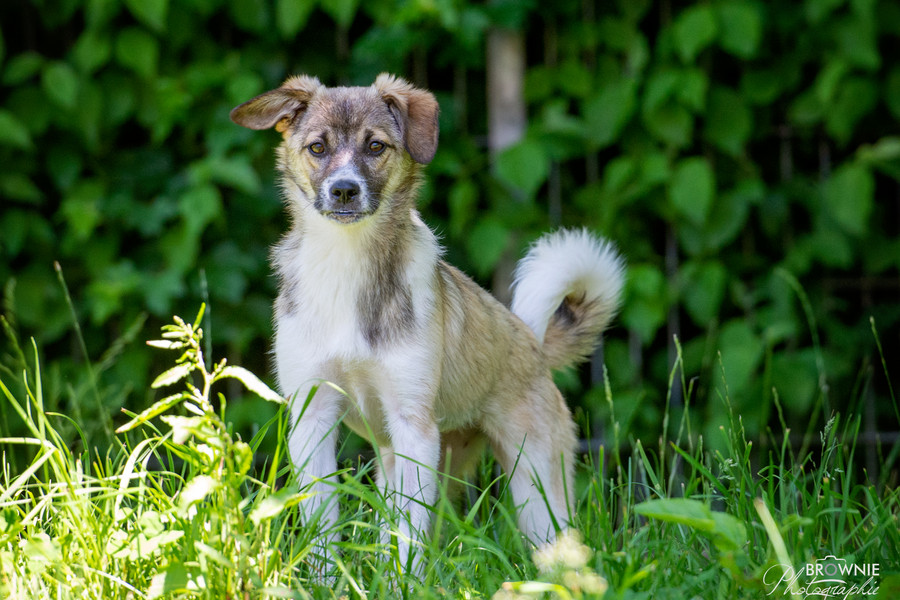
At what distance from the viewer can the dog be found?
8.68 feet

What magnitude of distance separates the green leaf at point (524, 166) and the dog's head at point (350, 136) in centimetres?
114

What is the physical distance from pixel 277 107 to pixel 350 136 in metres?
0.26

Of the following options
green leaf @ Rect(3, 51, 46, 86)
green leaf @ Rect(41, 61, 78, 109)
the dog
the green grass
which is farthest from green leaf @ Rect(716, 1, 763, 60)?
green leaf @ Rect(3, 51, 46, 86)

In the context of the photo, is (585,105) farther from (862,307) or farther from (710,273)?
(862,307)

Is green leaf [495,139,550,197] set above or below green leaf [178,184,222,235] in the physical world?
above

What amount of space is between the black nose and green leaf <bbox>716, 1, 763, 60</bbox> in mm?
2035

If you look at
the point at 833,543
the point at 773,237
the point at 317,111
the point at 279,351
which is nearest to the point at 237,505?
the point at 279,351

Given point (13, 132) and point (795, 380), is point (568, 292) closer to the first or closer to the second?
point (795, 380)

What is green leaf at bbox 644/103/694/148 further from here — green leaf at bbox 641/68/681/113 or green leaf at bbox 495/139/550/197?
green leaf at bbox 495/139/550/197

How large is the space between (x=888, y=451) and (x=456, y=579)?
310 centimetres

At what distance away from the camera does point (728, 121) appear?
13.8 feet

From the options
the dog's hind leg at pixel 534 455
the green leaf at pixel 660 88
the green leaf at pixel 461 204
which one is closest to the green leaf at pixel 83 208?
the green leaf at pixel 461 204

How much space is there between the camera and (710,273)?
4.09 meters
